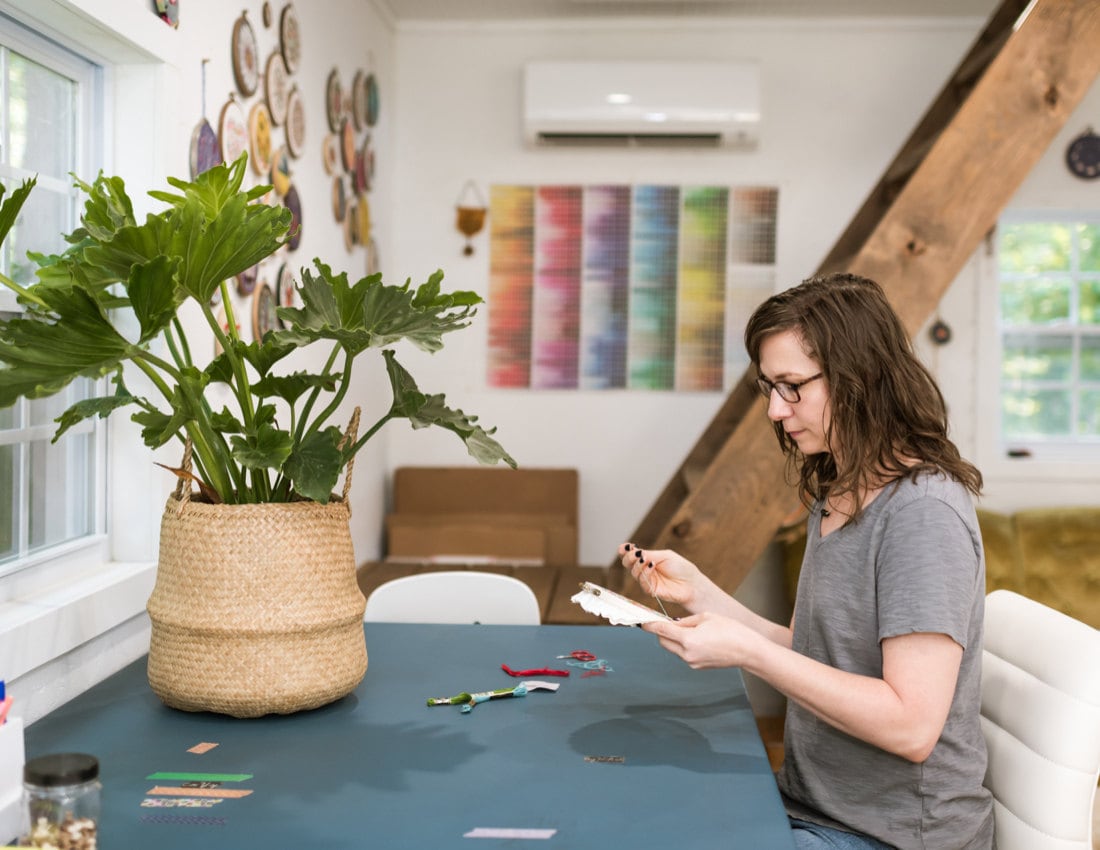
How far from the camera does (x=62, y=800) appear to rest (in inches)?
40.8

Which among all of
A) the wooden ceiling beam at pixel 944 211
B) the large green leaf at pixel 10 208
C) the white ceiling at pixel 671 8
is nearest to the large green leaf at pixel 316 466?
the large green leaf at pixel 10 208

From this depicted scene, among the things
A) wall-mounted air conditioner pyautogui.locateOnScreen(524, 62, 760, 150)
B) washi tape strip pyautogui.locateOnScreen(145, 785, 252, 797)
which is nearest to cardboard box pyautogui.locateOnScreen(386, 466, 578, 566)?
wall-mounted air conditioner pyautogui.locateOnScreen(524, 62, 760, 150)

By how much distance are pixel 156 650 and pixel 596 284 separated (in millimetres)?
3097

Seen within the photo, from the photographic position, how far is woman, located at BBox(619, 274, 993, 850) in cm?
138

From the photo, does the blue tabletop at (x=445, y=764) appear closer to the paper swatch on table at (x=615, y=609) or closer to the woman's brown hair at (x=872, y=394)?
the paper swatch on table at (x=615, y=609)

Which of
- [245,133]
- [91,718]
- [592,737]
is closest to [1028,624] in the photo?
[592,737]

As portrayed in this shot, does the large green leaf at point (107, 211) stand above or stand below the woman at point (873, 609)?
above

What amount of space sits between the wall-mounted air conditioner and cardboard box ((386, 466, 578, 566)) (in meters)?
1.42

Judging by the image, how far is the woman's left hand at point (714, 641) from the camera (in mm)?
Answer: 1415

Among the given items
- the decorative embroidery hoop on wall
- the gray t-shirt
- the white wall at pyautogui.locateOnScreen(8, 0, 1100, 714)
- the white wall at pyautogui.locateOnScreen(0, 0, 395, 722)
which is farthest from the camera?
the white wall at pyautogui.locateOnScreen(8, 0, 1100, 714)

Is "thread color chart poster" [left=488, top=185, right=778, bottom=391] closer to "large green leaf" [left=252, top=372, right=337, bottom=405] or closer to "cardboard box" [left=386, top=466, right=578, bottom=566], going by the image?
"cardboard box" [left=386, top=466, right=578, bottom=566]

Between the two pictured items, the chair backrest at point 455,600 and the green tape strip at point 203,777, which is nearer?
the green tape strip at point 203,777

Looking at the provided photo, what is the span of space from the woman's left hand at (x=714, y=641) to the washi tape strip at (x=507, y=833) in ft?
1.05

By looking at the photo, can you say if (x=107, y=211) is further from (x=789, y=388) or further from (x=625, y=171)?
(x=625, y=171)
